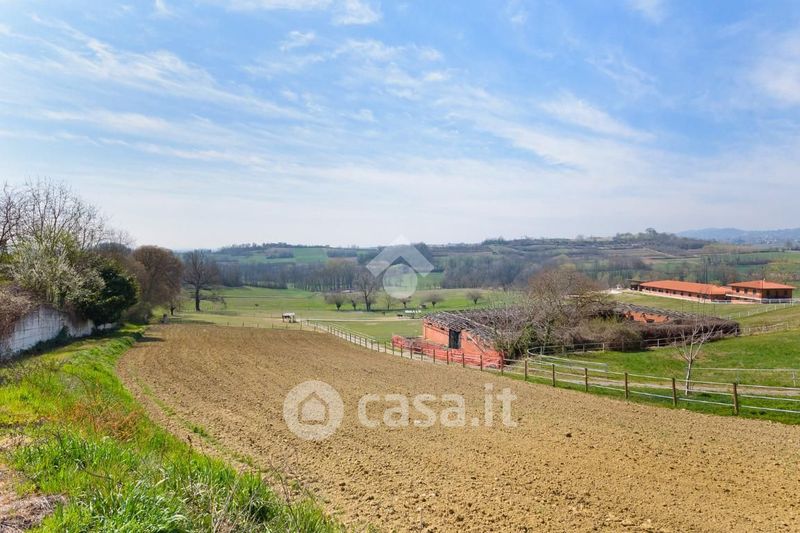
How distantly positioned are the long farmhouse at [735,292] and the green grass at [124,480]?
73789 millimetres

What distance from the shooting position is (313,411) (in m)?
14.6

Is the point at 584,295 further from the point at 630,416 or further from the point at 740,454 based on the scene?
the point at 740,454

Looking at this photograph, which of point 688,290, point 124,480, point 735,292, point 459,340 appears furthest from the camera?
point 688,290

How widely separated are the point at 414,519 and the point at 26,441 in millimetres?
5964

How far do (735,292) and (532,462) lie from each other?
7376cm

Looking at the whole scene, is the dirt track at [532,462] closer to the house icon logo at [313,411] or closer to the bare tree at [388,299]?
the house icon logo at [313,411]

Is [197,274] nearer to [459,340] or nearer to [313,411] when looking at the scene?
[459,340]

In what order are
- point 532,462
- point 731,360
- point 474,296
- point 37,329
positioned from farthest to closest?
1. point 474,296
2. point 731,360
3. point 37,329
4. point 532,462

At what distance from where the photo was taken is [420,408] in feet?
49.2

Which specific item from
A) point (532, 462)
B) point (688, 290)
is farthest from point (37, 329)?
point (688, 290)

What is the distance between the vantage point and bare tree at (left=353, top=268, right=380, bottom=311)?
95.2 metres
